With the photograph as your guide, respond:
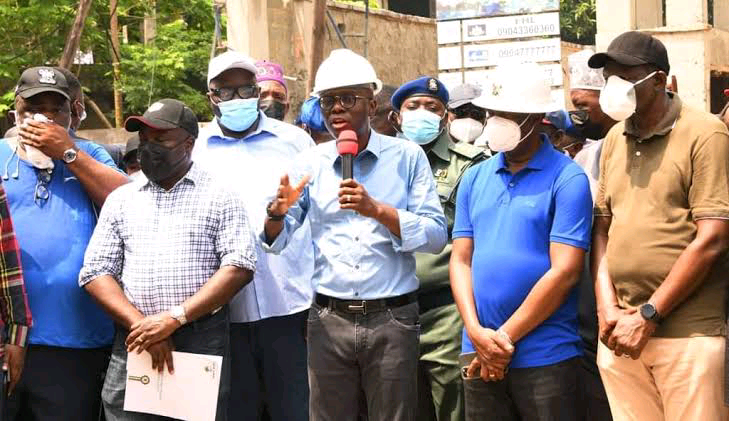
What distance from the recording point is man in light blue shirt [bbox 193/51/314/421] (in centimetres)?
565

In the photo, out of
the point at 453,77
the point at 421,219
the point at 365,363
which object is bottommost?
the point at 365,363

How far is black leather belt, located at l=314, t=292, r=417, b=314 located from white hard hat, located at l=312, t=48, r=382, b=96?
1.04 metres

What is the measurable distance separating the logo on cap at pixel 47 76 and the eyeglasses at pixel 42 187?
46 cm

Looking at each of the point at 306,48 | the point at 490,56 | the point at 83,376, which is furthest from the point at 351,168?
the point at 490,56

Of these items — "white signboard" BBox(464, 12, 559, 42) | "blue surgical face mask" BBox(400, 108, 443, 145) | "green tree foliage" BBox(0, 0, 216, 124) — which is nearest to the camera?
"blue surgical face mask" BBox(400, 108, 443, 145)

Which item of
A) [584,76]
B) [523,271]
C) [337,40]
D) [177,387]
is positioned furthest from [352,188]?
[337,40]

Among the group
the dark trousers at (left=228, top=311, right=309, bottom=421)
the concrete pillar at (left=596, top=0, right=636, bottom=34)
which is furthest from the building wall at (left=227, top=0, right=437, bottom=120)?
the dark trousers at (left=228, top=311, right=309, bottom=421)

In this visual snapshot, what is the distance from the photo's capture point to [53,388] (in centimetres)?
521

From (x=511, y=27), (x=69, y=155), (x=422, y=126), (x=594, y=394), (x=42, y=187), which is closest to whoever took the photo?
(x=69, y=155)

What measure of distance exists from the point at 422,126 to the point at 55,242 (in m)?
2.25

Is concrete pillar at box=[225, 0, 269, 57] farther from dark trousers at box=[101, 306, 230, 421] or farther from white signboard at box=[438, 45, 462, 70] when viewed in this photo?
dark trousers at box=[101, 306, 230, 421]

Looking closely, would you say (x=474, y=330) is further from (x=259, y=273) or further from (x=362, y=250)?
(x=259, y=273)

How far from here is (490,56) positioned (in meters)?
20.8

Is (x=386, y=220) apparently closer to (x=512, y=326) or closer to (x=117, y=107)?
(x=512, y=326)
